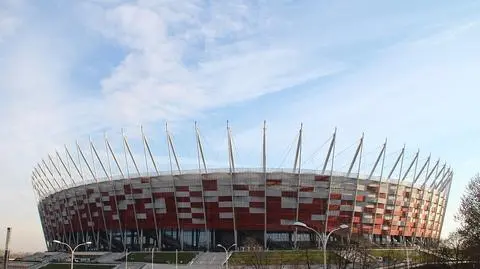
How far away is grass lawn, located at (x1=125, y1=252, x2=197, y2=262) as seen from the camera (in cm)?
8312

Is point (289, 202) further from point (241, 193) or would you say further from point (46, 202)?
point (46, 202)

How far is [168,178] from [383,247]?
136ft

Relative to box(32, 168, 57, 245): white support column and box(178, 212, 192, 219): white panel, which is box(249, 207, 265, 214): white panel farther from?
box(32, 168, 57, 245): white support column

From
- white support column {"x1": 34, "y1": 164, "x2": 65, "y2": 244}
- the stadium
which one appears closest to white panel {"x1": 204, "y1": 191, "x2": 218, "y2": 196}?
the stadium

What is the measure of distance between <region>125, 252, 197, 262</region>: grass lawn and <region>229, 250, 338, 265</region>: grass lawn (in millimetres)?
7781

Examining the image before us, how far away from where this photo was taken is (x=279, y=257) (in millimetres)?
77875

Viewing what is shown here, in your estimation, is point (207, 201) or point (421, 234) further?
point (421, 234)

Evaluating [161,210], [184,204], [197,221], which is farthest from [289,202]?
[161,210]

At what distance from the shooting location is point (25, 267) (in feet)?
283

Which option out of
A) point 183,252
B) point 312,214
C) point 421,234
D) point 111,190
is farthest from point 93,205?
point 421,234

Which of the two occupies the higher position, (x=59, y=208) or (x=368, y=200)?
(x=368, y=200)

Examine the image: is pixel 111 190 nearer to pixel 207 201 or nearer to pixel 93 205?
pixel 93 205

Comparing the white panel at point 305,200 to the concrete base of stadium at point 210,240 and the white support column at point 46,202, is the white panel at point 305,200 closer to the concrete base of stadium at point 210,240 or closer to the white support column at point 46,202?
the concrete base of stadium at point 210,240

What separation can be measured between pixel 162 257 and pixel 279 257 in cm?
2022
